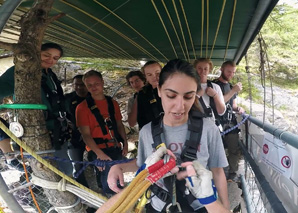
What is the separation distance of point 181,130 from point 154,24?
7.47 ft

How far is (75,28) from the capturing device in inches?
122

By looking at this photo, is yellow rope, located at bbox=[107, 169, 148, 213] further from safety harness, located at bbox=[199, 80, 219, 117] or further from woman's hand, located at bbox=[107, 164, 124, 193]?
safety harness, located at bbox=[199, 80, 219, 117]

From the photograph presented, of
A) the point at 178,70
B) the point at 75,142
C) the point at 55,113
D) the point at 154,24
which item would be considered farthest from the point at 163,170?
the point at 154,24

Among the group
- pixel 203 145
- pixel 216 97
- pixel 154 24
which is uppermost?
pixel 154 24

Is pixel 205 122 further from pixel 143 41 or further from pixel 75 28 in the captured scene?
pixel 143 41

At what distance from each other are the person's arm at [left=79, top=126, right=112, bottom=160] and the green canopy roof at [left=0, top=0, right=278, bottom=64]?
1.45m

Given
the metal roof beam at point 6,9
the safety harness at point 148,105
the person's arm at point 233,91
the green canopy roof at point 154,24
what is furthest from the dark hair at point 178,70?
the person's arm at point 233,91

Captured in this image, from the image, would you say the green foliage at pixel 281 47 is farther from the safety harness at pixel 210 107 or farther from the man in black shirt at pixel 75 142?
the man in black shirt at pixel 75 142

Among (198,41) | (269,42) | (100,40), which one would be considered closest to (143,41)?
(100,40)

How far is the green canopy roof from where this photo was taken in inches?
95.1

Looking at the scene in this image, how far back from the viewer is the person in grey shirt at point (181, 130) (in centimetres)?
122

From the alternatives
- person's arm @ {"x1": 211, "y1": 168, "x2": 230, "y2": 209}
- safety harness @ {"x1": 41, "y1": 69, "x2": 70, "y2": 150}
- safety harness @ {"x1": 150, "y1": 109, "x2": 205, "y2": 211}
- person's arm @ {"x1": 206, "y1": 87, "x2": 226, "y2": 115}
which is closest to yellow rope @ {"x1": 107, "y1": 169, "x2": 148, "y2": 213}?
safety harness @ {"x1": 150, "y1": 109, "x2": 205, "y2": 211}

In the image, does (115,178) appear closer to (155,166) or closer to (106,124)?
(155,166)

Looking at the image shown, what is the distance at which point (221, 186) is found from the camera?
4.09ft
